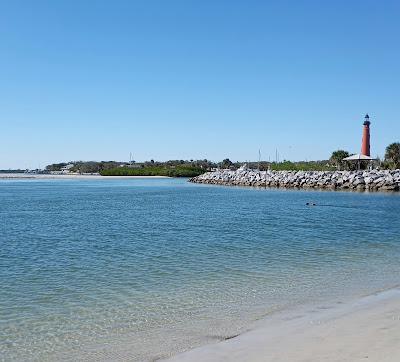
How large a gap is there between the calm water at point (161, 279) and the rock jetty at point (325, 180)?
38203mm

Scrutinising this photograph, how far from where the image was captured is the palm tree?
8400 cm

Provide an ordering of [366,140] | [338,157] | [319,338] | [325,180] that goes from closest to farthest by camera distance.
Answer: [319,338] < [325,180] < [366,140] < [338,157]

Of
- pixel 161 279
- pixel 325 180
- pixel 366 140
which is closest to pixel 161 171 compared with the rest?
pixel 366 140

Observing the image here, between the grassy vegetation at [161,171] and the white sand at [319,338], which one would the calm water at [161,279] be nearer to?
the white sand at [319,338]

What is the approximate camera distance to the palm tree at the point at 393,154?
84000mm

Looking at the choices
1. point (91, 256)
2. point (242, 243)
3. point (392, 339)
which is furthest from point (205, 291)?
point (242, 243)

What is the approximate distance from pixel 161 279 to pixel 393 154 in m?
80.0

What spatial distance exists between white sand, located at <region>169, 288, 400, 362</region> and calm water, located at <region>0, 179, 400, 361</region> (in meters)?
0.55

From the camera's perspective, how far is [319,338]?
24.7 ft

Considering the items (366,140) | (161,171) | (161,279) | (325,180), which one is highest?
(366,140)

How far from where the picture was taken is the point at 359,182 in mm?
65000

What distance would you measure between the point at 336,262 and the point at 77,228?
14.8 meters

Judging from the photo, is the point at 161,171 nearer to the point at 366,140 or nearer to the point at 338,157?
the point at 338,157

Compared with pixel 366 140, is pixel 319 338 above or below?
below
